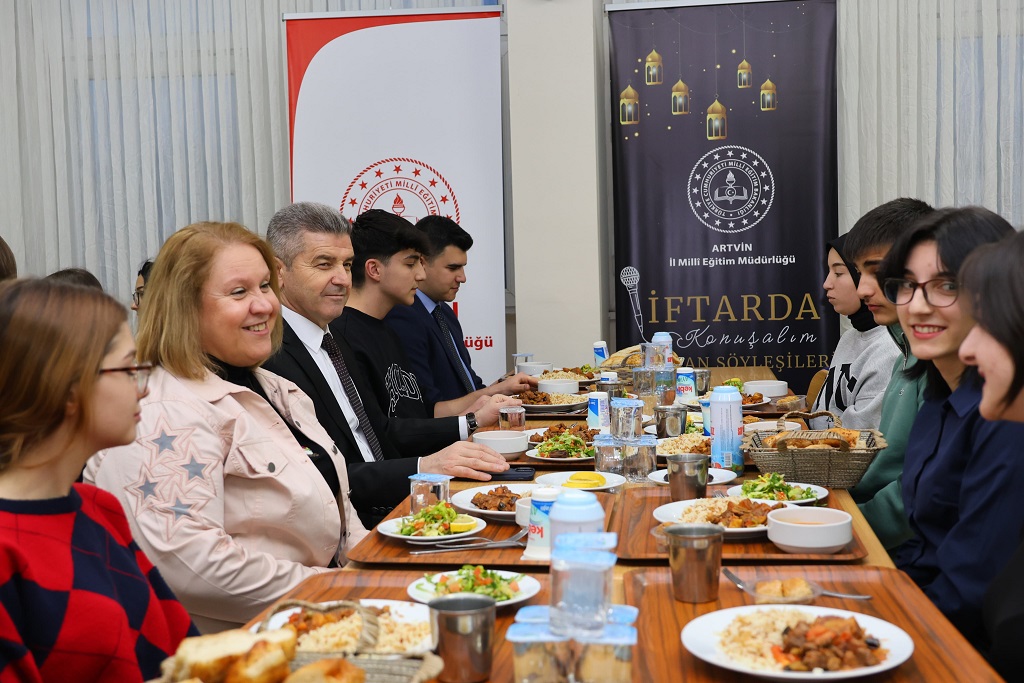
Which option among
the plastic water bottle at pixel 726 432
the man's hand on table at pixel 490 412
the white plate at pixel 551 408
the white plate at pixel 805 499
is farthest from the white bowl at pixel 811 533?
the white plate at pixel 551 408

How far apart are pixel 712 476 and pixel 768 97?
147 inches

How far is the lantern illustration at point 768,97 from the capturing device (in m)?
5.70

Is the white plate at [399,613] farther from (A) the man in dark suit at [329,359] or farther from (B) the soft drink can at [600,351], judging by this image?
(B) the soft drink can at [600,351]

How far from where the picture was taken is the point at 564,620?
1.16 metres

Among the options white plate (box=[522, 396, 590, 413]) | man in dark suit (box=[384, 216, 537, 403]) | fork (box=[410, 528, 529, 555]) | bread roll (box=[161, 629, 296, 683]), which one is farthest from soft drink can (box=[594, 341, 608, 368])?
bread roll (box=[161, 629, 296, 683])

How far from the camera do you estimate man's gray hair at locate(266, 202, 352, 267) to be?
10.4 feet

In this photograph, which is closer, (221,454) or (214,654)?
(214,654)

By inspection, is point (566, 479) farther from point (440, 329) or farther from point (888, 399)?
point (440, 329)

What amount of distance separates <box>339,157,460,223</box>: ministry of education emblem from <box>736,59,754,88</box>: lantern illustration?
170cm

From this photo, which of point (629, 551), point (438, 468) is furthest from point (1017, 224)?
point (629, 551)

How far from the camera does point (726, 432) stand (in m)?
2.58

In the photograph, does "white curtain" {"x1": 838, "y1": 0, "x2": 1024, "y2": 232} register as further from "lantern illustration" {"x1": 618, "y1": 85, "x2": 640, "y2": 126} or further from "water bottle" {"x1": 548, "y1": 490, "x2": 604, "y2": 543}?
"water bottle" {"x1": 548, "y1": 490, "x2": 604, "y2": 543}

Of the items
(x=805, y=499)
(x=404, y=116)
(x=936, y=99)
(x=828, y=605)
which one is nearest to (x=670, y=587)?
(x=828, y=605)

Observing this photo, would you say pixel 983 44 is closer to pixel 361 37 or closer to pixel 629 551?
pixel 361 37
